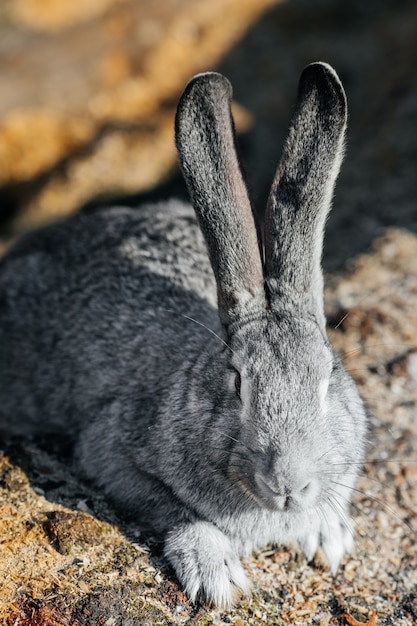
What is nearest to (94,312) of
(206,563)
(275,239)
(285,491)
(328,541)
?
(275,239)

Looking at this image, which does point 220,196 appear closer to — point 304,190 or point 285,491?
point 304,190

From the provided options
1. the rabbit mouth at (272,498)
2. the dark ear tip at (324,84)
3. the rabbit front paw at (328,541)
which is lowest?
the rabbit front paw at (328,541)

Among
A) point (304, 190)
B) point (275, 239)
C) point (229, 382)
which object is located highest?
point (304, 190)

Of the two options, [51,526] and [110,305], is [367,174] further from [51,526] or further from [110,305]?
[51,526]

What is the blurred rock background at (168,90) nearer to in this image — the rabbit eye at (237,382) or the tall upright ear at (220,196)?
the tall upright ear at (220,196)

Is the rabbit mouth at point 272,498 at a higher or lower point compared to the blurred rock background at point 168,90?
lower

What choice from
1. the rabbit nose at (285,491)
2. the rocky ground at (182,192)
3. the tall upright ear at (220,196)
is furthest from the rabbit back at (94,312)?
the rabbit nose at (285,491)

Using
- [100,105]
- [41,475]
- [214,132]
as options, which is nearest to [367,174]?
[100,105]
